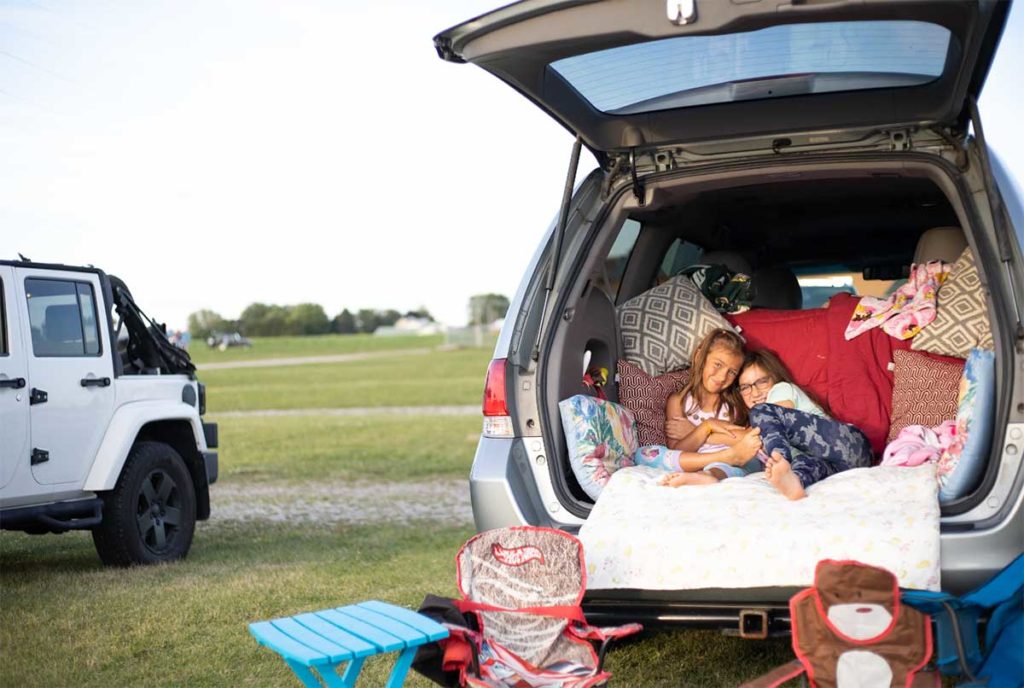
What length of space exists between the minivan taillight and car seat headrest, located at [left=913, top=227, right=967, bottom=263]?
2.09 meters

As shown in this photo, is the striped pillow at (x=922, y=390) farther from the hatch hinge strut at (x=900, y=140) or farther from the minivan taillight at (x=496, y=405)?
the minivan taillight at (x=496, y=405)

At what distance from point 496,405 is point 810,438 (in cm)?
123

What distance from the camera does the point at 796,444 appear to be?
457 cm

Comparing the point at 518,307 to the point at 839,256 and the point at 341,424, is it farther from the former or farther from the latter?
the point at 341,424

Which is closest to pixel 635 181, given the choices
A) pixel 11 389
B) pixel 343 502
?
pixel 11 389

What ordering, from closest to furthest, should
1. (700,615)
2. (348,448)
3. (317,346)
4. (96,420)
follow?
(700,615) → (96,420) → (348,448) → (317,346)

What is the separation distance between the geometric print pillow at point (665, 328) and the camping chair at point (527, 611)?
1.61 metres

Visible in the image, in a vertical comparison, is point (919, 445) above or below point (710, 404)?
below

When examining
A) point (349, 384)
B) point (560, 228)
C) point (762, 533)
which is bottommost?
point (349, 384)

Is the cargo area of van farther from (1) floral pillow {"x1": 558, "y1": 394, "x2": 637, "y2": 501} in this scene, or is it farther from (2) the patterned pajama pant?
(2) the patterned pajama pant

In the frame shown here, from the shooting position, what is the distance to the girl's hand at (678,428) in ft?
16.8

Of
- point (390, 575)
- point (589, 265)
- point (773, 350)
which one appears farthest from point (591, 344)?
point (390, 575)

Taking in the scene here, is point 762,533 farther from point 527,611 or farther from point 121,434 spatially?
point 121,434

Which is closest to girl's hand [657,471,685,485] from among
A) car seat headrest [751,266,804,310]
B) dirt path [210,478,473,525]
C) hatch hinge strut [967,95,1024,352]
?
hatch hinge strut [967,95,1024,352]
